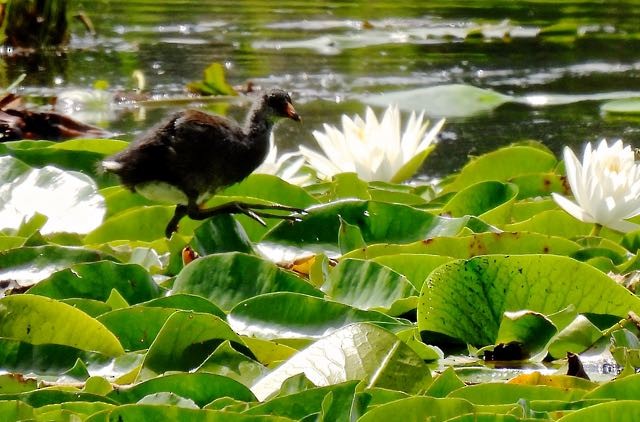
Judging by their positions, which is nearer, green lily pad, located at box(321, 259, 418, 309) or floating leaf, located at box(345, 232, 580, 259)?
green lily pad, located at box(321, 259, 418, 309)

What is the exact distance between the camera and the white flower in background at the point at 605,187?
2.47 m

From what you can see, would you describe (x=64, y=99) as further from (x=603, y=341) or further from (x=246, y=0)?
(x=246, y=0)

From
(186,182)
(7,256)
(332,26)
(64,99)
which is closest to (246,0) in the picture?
(332,26)

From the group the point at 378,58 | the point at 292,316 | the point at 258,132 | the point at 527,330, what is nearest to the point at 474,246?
the point at 527,330

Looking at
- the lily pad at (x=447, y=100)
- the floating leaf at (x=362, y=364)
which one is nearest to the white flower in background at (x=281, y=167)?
the floating leaf at (x=362, y=364)

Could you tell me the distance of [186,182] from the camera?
113 inches

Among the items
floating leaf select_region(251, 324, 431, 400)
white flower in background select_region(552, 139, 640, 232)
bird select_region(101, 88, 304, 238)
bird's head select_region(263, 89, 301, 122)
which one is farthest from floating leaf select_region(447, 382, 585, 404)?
bird's head select_region(263, 89, 301, 122)

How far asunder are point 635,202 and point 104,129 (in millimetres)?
2673

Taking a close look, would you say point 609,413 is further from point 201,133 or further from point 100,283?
point 201,133

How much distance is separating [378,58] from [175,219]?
464 centimetres

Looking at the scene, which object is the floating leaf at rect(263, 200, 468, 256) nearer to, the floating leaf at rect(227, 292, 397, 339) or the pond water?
the floating leaf at rect(227, 292, 397, 339)

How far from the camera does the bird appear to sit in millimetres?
2820

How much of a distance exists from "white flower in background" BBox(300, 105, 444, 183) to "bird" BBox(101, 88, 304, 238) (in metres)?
0.18

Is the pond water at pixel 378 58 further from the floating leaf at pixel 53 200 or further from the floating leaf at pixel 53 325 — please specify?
the floating leaf at pixel 53 325
